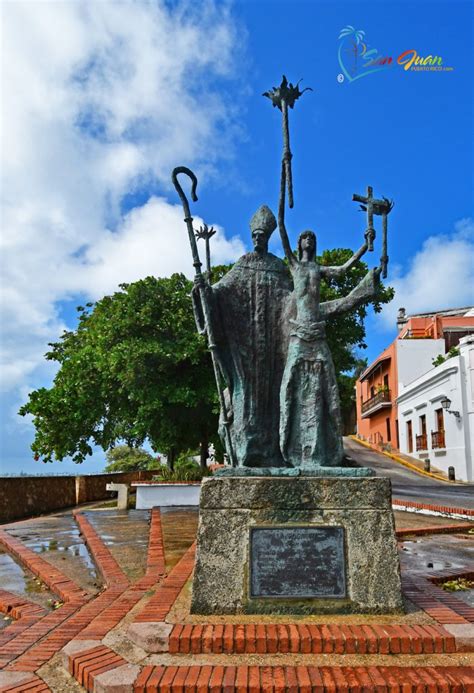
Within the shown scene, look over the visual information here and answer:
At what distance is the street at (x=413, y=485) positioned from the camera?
45.6 feet

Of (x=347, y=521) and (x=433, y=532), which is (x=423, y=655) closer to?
(x=347, y=521)

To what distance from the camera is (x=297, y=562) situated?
3572 millimetres

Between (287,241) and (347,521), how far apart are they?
2.11 metres

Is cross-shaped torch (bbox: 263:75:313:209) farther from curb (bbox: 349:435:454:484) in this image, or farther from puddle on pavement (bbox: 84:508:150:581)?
curb (bbox: 349:435:454:484)

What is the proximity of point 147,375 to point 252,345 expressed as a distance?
31.2ft

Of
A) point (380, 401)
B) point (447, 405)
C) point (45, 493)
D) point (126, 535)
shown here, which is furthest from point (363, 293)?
point (380, 401)

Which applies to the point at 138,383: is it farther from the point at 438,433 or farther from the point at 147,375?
the point at 438,433

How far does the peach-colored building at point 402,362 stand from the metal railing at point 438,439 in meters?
3.72

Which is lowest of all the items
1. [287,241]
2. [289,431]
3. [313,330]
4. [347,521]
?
[347,521]

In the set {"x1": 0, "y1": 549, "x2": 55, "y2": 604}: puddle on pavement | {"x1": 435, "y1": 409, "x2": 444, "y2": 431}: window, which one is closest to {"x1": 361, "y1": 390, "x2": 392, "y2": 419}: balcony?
Result: {"x1": 435, "y1": 409, "x2": 444, "y2": 431}: window

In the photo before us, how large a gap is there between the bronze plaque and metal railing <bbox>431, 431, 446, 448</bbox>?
829 inches

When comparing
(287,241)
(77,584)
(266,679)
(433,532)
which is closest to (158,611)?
(266,679)

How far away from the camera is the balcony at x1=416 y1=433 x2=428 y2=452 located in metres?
25.2

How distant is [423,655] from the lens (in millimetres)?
3041
